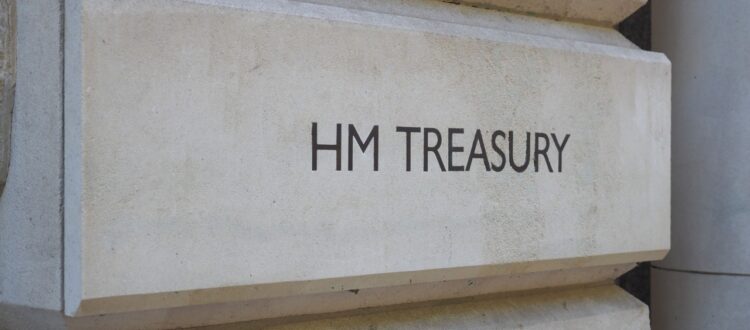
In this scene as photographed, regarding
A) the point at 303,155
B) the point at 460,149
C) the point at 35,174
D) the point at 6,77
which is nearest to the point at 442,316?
the point at 460,149

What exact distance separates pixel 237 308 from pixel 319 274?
0.29 metres

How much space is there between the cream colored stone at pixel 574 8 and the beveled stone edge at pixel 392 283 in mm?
1064

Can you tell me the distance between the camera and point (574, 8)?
443cm

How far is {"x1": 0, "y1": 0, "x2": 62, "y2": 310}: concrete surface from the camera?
2820 mm

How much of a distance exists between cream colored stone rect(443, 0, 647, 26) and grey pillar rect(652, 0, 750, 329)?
412 mm

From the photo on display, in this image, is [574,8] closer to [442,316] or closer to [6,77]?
[442,316]

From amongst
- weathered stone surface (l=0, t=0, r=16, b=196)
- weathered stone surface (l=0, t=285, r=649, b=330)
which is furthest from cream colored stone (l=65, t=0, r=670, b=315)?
weathered stone surface (l=0, t=0, r=16, b=196)

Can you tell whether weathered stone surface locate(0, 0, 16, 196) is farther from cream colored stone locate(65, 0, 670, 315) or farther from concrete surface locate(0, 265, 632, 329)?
concrete surface locate(0, 265, 632, 329)

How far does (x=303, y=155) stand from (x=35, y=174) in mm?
824

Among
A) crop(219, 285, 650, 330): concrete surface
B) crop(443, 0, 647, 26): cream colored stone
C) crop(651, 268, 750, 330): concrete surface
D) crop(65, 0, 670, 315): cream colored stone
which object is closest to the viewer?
crop(65, 0, 670, 315): cream colored stone

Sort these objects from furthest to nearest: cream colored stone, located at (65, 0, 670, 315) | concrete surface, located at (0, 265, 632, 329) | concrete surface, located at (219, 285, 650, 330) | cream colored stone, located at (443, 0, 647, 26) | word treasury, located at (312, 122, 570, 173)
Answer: cream colored stone, located at (443, 0, 647, 26)
concrete surface, located at (219, 285, 650, 330)
word treasury, located at (312, 122, 570, 173)
concrete surface, located at (0, 265, 632, 329)
cream colored stone, located at (65, 0, 670, 315)

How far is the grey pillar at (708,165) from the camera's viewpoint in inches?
187

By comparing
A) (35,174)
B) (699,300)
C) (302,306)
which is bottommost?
(699,300)

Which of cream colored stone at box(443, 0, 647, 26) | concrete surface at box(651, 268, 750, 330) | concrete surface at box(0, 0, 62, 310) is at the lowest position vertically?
concrete surface at box(651, 268, 750, 330)
